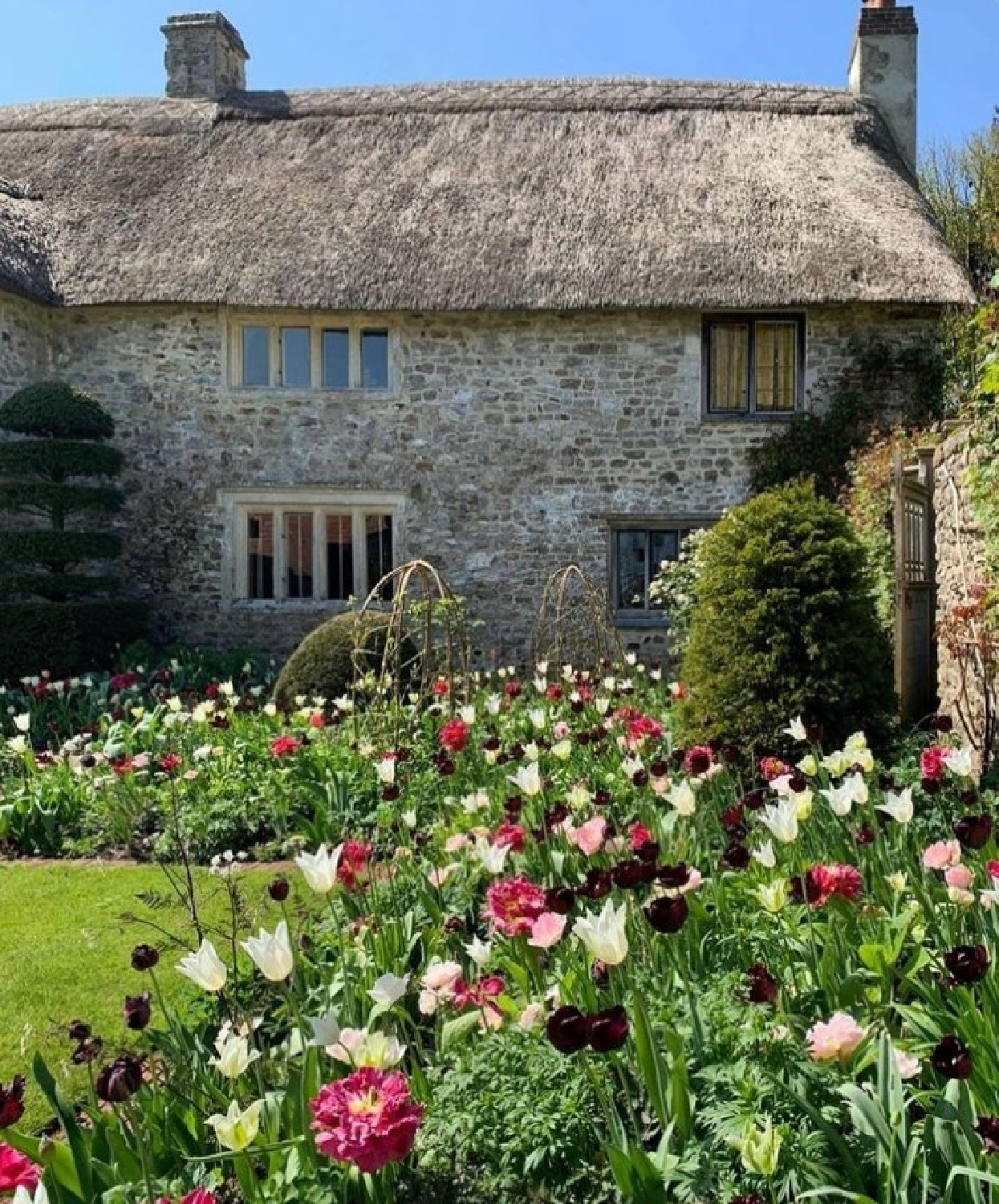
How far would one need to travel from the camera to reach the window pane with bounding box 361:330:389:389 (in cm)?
1262

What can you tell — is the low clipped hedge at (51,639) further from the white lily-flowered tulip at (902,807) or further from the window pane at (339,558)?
the white lily-flowered tulip at (902,807)

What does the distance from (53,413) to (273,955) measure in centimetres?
1065

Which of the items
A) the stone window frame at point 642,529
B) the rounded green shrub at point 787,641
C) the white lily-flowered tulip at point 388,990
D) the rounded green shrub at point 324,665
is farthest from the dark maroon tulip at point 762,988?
the stone window frame at point 642,529

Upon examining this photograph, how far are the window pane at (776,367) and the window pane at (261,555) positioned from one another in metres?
5.89

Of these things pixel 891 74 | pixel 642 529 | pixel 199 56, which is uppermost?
pixel 199 56

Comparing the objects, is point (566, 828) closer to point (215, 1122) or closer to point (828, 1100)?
Result: point (828, 1100)

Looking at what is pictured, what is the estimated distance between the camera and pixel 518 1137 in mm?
2146

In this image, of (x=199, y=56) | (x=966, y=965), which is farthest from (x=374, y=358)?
(x=966, y=965)

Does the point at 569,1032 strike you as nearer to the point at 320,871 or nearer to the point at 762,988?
the point at 762,988

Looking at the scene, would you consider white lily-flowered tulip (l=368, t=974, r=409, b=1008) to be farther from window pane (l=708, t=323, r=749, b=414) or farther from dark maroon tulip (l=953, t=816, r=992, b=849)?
window pane (l=708, t=323, r=749, b=414)

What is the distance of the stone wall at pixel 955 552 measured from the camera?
20.4 ft

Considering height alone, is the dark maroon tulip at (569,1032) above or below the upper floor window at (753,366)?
below

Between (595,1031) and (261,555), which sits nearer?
(595,1031)

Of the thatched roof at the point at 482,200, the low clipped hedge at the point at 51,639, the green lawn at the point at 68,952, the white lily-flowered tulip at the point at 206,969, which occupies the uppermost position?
the thatched roof at the point at 482,200
